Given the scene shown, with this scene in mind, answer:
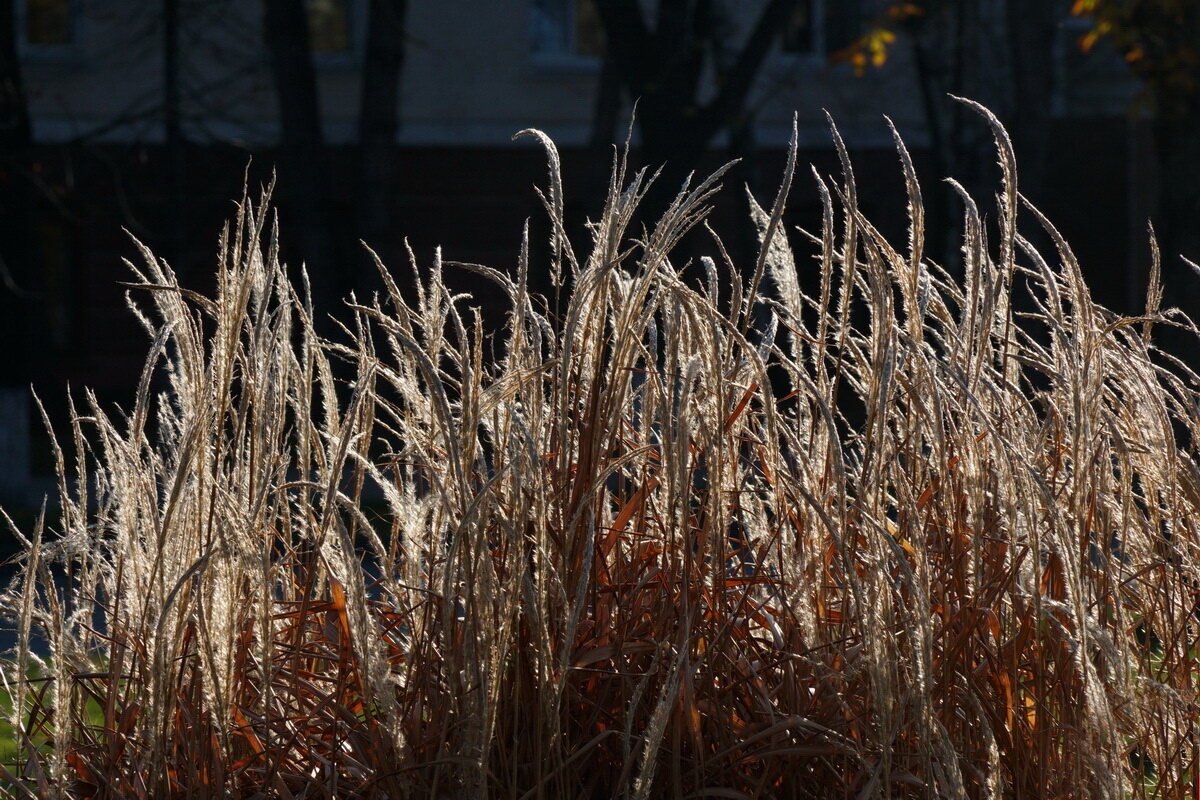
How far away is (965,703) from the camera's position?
167 centimetres

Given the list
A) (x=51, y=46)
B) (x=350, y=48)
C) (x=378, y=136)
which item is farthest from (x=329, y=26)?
(x=378, y=136)

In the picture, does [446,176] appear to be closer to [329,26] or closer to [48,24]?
[329,26]

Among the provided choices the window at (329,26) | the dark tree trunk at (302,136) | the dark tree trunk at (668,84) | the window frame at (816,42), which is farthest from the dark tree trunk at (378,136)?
the window frame at (816,42)

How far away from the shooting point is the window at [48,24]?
14.7m

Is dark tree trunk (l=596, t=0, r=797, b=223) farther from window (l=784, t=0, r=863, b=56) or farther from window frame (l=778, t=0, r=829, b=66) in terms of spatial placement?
window (l=784, t=0, r=863, b=56)

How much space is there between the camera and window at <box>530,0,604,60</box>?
15789 millimetres

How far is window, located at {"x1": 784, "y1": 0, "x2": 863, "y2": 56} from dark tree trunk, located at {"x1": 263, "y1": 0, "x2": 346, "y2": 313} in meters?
7.95

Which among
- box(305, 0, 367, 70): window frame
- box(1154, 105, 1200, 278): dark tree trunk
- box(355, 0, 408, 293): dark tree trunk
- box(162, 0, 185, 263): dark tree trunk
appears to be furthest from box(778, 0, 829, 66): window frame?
box(1154, 105, 1200, 278): dark tree trunk

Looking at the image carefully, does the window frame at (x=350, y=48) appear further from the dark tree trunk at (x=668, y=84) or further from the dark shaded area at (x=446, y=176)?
the dark tree trunk at (x=668, y=84)

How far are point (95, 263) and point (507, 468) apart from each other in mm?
14275

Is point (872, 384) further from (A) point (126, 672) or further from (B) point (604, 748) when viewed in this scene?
(A) point (126, 672)

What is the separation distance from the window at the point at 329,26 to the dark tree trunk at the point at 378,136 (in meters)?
5.25

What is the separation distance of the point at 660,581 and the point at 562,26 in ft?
48.8

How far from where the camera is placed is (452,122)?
50.2 feet
